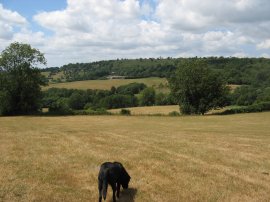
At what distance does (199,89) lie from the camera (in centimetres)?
7525

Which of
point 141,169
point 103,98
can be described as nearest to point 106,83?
point 103,98

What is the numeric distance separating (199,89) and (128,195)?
2504 inches

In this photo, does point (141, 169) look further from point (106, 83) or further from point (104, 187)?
point (106, 83)

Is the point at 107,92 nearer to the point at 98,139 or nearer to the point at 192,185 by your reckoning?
the point at 98,139

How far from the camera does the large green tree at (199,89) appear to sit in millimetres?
75125

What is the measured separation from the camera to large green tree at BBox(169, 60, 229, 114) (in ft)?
246

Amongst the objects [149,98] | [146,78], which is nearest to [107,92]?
[149,98]

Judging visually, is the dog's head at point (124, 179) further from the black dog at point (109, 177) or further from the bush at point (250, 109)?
the bush at point (250, 109)

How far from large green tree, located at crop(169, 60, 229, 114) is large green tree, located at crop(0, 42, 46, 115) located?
27935mm

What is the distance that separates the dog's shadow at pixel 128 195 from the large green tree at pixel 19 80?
5555 cm

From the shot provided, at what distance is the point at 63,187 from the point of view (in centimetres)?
1387

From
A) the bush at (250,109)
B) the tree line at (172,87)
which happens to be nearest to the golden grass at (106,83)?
the tree line at (172,87)

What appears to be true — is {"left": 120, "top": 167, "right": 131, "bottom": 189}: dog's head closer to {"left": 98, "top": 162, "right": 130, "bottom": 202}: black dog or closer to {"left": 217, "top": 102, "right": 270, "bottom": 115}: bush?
{"left": 98, "top": 162, "right": 130, "bottom": 202}: black dog

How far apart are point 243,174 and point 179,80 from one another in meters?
62.0
